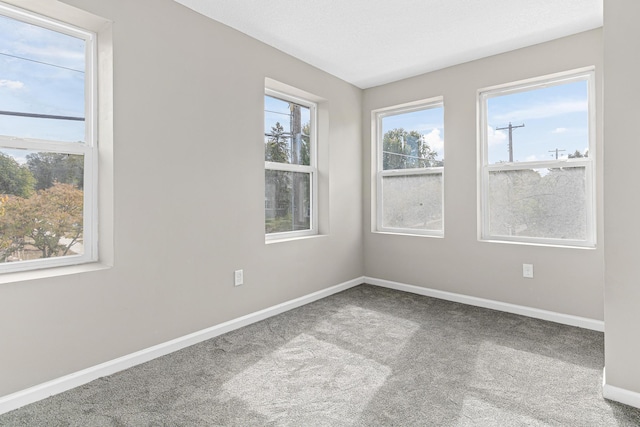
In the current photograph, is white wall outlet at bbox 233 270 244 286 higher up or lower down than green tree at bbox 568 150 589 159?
lower down

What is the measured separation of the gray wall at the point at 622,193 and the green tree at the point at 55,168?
3.13 meters

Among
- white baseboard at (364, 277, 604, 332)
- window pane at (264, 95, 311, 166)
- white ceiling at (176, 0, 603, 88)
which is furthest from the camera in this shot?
window pane at (264, 95, 311, 166)

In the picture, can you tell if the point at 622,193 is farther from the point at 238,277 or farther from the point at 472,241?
the point at 238,277

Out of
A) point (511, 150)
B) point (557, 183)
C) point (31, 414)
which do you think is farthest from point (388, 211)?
point (31, 414)

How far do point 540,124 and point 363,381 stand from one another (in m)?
2.83

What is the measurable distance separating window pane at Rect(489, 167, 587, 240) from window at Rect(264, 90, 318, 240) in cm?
193

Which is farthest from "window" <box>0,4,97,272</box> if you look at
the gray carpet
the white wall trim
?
the white wall trim

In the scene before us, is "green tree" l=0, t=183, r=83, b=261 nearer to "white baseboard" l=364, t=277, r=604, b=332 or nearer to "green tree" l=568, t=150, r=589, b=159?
"white baseboard" l=364, t=277, r=604, b=332

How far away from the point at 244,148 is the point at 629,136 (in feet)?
8.46

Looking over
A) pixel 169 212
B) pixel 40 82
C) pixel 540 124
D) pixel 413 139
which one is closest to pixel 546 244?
pixel 540 124

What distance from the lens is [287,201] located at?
11.9ft

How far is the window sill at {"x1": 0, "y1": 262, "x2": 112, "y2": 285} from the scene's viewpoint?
6.05 ft

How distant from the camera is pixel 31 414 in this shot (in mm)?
1738

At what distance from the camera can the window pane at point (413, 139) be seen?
3.84m
